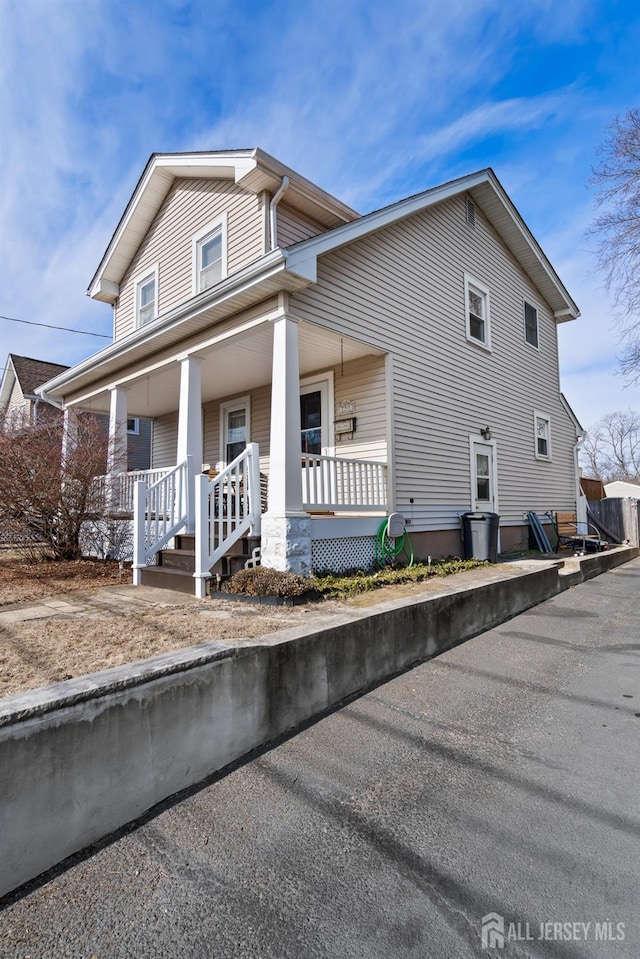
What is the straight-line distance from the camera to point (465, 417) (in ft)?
32.9

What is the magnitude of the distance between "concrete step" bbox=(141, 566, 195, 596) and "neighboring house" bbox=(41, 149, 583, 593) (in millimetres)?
227

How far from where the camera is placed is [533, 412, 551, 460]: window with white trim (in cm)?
1273

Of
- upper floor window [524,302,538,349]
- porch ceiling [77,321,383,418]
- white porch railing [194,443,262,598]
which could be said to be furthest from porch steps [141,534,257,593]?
upper floor window [524,302,538,349]

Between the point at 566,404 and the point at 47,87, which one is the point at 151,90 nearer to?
the point at 47,87

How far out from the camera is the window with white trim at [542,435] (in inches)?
501

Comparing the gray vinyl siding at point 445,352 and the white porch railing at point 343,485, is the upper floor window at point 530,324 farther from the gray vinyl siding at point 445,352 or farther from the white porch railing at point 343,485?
the white porch railing at point 343,485

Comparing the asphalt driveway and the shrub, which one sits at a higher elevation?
the shrub

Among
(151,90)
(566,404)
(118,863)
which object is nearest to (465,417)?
(566,404)

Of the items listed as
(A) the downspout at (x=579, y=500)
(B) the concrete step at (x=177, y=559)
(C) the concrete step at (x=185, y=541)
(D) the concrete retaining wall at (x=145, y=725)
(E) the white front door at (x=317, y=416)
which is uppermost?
(E) the white front door at (x=317, y=416)

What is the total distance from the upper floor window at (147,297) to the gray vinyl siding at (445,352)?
16.0ft

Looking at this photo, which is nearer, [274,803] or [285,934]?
[285,934]

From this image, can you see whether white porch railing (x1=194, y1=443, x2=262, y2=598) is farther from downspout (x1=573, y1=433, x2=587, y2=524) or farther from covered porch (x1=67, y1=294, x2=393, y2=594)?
downspout (x1=573, y1=433, x2=587, y2=524)

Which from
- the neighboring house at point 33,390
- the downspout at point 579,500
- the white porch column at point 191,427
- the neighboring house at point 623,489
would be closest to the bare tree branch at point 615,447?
the neighboring house at point 623,489

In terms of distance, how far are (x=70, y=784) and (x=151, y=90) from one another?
11.5 meters
